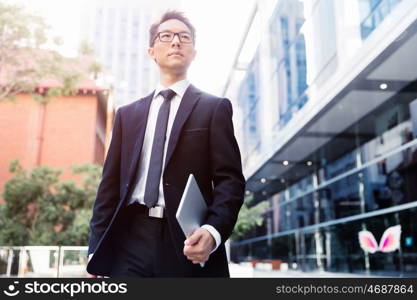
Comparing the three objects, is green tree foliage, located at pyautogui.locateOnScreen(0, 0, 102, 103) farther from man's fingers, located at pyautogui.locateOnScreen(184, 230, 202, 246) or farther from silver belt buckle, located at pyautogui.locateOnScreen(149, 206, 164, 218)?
man's fingers, located at pyautogui.locateOnScreen(184, 230, 202, 246)

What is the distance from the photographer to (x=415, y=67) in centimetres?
722

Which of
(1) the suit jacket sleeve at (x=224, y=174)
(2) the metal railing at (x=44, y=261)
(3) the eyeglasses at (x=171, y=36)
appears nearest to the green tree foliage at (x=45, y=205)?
(2) the metal railing at (x=44, y=261)

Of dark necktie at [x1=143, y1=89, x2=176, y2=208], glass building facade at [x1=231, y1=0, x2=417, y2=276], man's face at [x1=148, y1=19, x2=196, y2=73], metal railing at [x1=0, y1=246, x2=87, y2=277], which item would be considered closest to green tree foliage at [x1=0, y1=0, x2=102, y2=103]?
metal railing at [x1=0, y1=246, x2=87, y2=277]

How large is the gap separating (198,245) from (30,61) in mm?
8744

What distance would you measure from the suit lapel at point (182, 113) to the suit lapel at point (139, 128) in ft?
0.41

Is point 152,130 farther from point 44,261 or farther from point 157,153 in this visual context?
point 44,261

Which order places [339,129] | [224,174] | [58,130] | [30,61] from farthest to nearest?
[58,130], [339,129], [30,61], [224,174]

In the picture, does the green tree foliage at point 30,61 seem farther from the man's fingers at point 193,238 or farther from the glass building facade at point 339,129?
the man's fingers at point 193,238

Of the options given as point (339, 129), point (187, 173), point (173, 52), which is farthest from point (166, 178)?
point (339, 129)

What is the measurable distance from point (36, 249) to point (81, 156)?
5035mm

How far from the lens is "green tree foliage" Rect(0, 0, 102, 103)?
26.2ft

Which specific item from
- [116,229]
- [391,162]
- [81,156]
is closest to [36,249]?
[81,156]

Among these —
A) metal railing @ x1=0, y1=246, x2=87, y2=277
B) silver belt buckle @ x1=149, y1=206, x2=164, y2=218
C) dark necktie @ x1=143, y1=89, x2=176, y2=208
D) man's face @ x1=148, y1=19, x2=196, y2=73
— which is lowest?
metal railing @ x1=0, y1=246, x2=87, y2=277

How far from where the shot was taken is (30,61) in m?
8.95
